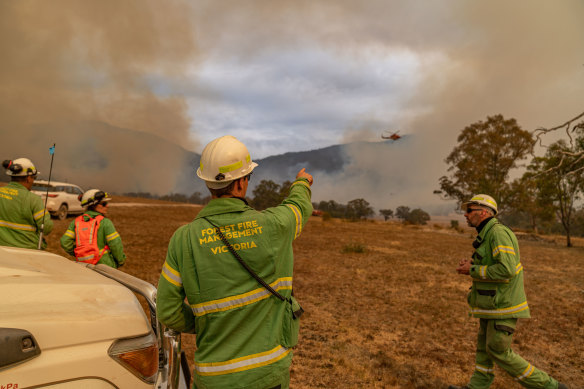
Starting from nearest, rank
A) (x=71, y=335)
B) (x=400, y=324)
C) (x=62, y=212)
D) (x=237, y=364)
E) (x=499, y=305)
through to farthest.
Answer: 1. (x=71, y=335)
2. (x=237, y=364)
3. (x=499, y=305)
4. (x=400, y=324)
5. (x=62, y=212)

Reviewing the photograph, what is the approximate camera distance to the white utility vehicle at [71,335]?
1283 millimetres

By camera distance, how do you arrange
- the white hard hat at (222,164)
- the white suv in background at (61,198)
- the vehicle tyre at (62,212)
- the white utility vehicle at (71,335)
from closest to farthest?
1. the white utility vehicle at (71,335)
2. the white hard hat at (222,164)
3. the white suv in background at (61,198)
4. the vehicle tyre at (62,212)

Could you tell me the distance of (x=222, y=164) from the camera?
1.93 metres

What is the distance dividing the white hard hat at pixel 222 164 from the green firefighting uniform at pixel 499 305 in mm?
2933

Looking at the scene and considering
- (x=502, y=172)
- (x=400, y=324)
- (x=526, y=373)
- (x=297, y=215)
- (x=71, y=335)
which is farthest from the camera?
(x=502, y=172)

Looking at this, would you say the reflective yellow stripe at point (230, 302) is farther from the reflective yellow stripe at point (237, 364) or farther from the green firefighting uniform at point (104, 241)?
the green firefighting uniform at point (104, 241)

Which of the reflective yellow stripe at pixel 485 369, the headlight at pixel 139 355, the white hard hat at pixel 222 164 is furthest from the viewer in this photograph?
the reflective yellow stripe at pixel 485 369

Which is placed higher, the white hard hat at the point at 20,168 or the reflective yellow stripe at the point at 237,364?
the white hard hat at the point at 20,168

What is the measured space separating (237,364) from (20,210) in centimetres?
409

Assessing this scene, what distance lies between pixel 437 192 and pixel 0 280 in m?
34.5

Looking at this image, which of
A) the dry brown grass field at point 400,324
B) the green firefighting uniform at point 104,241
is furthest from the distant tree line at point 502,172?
the green firefighting uniform at point 104,241

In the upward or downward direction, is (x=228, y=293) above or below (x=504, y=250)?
below

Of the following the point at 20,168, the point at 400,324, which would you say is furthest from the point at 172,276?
the point at 400,324

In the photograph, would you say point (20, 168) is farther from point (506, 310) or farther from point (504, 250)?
point (506, 310)
